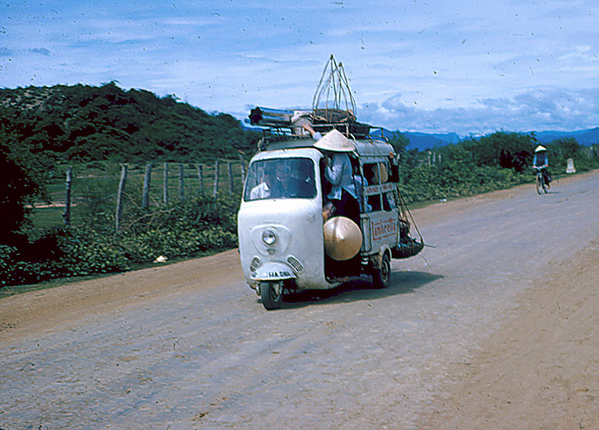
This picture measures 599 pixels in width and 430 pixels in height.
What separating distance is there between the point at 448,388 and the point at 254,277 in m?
3.80

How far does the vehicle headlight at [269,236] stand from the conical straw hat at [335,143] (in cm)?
142

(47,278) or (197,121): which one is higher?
(197,121)

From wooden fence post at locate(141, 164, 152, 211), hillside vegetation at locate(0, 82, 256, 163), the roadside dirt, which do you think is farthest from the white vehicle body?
hillside vegetation at locate(0, 82, 256, 163)

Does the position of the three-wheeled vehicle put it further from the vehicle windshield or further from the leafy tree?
the leafy tree


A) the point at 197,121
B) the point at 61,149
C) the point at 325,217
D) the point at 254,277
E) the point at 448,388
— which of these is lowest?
the point at 448,388

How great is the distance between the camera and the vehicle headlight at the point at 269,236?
8.66 metres

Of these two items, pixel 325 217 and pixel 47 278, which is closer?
pixel 325 217

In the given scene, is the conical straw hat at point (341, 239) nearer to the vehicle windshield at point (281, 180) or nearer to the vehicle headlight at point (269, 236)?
the vehicle windshield at point (281, 180)

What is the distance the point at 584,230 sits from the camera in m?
16.2

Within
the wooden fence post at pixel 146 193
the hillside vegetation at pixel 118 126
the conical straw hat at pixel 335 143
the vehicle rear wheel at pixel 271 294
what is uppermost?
the hillside vegetation at pixel 118 126

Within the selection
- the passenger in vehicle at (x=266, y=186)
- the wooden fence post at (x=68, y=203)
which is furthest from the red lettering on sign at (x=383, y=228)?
the wooden fence post at (x=68, y=203)

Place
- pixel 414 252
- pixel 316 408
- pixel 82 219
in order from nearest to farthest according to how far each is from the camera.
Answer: pixel 316 408, pixel 414 252, pixel 82 219

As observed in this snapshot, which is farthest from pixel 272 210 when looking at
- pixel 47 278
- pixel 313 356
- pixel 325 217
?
pixel 47 278

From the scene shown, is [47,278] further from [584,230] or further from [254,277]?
[584,230]
